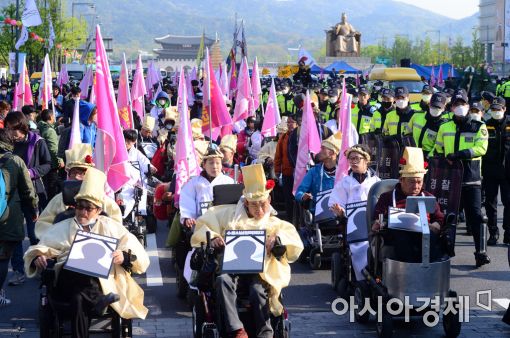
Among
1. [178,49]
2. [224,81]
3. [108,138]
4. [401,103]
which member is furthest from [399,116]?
[178,49]

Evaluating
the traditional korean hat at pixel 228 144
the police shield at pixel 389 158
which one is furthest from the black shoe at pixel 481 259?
the police shield at pixel 389 158


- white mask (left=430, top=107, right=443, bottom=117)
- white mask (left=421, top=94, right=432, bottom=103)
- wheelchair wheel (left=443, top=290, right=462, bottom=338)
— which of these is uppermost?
white mask (left=430, top=107, right=443, bottom=117)

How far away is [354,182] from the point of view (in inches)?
411

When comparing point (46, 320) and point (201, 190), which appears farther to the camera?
point (201, 190)

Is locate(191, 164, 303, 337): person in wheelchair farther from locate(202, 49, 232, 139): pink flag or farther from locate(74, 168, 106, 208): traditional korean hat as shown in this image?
locate(202, 49, 232, 139): pink flag

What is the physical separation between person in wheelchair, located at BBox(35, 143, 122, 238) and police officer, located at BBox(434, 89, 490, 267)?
4215 millimetres

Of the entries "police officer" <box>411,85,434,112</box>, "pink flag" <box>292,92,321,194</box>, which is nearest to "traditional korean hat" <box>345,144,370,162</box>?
"pink flag" <box>292,92,321,194</box>

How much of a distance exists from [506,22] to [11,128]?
112352 mm

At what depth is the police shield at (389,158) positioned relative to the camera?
15734 millimetres

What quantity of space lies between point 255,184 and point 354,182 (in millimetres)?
2638

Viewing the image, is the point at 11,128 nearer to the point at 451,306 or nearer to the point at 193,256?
the point at 193,256

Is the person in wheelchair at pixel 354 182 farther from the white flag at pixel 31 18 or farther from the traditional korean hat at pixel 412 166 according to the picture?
the white flag at pixel 31 18

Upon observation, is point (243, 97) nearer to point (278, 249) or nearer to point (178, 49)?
point (278, 249)

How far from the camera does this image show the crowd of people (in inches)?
307
